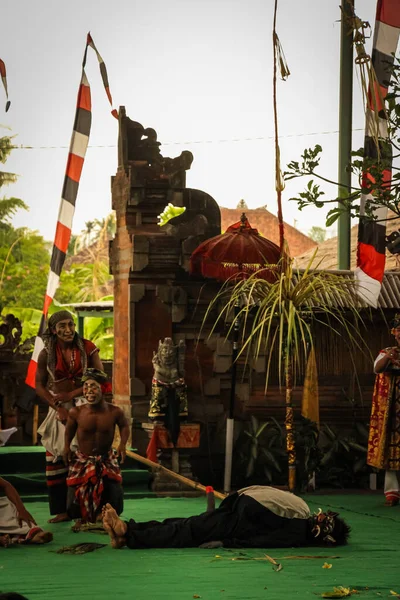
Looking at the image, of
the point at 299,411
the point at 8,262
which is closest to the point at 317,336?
the point at 299,411

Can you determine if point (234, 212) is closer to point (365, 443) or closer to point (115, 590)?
point (365, 443)

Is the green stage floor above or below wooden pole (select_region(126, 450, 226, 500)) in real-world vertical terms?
below

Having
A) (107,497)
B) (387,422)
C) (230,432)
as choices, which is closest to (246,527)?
(107,497)

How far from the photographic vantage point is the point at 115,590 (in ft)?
19.5

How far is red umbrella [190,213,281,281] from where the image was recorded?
36.6ft

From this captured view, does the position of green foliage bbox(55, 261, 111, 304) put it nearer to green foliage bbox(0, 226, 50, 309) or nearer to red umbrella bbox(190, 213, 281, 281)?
green foliage bbox(0, 226, 50, 309)

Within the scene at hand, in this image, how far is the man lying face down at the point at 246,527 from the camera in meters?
7.21

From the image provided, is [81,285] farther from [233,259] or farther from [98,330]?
[233,259]

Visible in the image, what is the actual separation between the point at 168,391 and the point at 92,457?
2.89 meters

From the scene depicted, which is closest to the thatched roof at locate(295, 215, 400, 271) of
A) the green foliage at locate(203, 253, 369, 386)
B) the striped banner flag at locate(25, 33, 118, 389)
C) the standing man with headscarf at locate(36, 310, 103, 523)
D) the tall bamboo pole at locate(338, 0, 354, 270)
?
the tall bamboo pole at locate(338, 0, 354, 270)

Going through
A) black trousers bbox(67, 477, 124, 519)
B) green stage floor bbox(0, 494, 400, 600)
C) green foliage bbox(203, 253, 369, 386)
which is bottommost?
green stage floor bbox(0, 494, 400, 600)

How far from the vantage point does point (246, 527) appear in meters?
7.34

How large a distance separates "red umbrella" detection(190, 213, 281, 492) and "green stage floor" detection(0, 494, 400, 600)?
3181mm

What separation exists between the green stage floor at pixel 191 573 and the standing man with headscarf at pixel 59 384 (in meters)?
0.55
